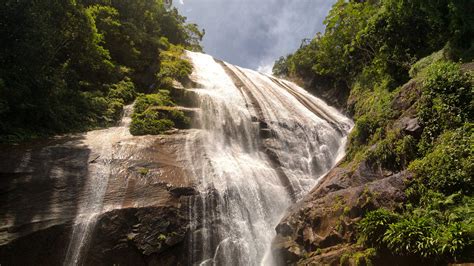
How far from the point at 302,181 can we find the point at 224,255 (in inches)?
207

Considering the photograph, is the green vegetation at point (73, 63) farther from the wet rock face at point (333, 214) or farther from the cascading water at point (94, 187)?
the wet rock face at point (333, 214)

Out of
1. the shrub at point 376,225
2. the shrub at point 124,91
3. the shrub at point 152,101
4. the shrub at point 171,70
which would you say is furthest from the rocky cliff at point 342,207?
the shrub at point 124,91

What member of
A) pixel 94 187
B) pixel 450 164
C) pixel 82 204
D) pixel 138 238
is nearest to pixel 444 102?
pixel 450 164

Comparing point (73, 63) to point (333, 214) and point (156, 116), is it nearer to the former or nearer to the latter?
point (156, 116)

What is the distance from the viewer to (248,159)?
15211 millimetres

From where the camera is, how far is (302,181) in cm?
1430

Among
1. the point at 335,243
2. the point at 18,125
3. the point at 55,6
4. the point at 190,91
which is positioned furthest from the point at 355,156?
the point at 55,6

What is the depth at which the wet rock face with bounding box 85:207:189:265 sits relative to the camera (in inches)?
381

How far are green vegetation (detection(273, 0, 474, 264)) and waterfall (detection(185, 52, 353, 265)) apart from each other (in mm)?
2635

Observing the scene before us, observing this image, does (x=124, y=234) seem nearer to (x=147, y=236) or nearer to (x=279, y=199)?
(x=147, y=236)

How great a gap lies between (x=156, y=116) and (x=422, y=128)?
11.7 metres

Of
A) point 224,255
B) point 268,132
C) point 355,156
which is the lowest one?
point 224,255

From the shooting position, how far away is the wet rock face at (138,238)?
9672 millimetres

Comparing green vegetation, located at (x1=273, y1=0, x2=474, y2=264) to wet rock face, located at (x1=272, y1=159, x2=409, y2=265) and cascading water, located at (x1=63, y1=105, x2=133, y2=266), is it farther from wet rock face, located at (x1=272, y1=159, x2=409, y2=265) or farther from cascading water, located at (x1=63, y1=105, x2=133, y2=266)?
cascading water, located at (x1=63, y1=105, x2=133, y2=266)
